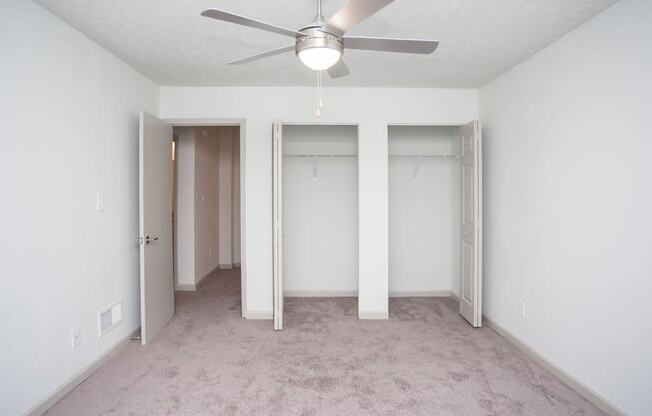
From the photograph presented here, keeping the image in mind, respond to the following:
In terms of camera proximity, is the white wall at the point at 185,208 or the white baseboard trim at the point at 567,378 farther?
the white wall at the point at 185,208

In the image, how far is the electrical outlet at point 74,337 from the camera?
245cm

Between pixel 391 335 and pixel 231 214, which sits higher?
pixel 231 214

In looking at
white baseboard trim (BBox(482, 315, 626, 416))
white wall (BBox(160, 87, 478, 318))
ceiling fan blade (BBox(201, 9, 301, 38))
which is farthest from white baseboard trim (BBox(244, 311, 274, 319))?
ceiling fan blade (BBox(201, 9, 301, 38))

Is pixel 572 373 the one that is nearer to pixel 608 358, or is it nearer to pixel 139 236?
pixel 608 358

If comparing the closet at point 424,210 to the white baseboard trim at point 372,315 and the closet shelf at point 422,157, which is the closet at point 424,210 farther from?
the white baseboard trim at point 372,315

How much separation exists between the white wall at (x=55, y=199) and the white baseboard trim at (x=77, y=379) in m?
0.03

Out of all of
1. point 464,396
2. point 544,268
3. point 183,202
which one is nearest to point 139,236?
point 183,202

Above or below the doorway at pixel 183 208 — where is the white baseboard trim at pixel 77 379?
below

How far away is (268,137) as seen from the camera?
383 centimetres

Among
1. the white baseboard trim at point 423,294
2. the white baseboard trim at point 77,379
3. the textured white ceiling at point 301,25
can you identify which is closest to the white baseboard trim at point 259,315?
the white baseboard trim at point 77,379

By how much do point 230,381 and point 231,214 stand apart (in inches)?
157

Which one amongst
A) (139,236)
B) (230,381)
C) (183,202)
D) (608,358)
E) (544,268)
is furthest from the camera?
(183,202)

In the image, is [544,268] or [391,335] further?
[391,335]

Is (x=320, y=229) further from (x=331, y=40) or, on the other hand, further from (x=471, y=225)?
(x=331, y=40)
